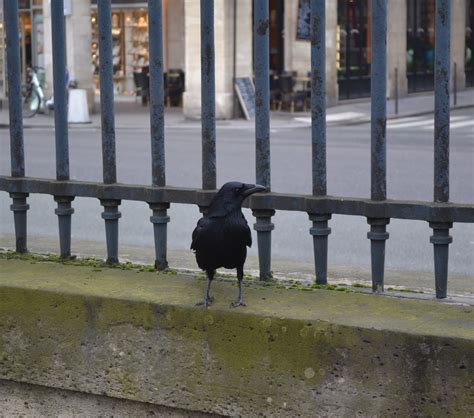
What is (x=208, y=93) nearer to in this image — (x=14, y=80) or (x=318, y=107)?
(x=318, y=107)

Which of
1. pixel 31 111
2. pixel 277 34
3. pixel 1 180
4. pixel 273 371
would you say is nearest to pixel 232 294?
pixel 273 371

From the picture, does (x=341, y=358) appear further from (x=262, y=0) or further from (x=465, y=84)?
(x=465, y=84)

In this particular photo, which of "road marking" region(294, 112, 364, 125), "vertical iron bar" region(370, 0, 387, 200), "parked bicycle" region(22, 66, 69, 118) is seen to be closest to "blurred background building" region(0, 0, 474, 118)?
"parked bicycle" region(22, 66, 69, 118)

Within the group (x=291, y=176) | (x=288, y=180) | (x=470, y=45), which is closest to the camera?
(x=288, y=180)

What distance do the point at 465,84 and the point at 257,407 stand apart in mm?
36170

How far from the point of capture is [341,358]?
316 cm

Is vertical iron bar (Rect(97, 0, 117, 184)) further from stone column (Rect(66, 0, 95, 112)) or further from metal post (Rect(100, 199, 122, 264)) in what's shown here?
stone column (Rect(66, 0, 95, 112))

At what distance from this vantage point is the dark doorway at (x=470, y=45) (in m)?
38.8

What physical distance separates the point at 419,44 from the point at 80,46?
13228 millimetres

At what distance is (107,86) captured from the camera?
12.7 ft

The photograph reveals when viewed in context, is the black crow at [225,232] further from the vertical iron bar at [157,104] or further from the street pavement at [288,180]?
the street pavement at [288,180]

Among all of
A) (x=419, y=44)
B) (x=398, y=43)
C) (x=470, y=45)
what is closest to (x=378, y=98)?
(x=398, y=43)

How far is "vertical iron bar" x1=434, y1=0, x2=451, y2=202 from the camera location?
3.37 metres

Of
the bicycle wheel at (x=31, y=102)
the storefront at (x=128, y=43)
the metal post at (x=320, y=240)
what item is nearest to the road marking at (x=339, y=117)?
the bicycle wheel at (x=31, y=102)
